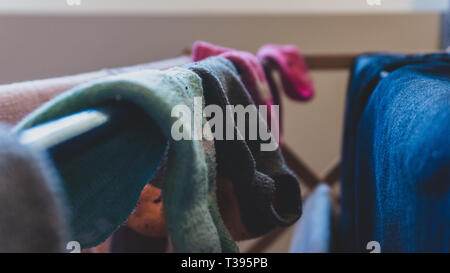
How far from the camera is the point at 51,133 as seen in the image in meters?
0.16

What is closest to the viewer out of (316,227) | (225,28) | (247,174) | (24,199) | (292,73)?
(24,199)

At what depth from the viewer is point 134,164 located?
22cm

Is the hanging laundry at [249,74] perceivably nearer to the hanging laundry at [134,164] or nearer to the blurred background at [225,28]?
the hanging laundry at [134,164]

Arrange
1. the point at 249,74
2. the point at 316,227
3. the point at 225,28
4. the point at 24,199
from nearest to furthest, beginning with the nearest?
the point at 24,199
the point at 249,74
the point at 316,227
the point at 225,28

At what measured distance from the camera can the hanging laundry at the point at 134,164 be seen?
0.19m

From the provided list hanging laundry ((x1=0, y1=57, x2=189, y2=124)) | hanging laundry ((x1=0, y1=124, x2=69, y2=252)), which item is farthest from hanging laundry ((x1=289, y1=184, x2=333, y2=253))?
hanging laundry ((x1=0, y1=124, x2=69, y2=252))

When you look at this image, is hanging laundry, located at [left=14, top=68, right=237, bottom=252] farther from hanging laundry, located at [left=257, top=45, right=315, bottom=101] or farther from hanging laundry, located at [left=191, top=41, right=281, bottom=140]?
hanging laundry, located at [left=257, top=45, right=315, bottom=101]

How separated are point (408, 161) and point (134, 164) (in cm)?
15

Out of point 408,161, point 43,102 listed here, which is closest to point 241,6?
point 43,102

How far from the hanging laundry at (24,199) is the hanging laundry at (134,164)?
4 centimetres

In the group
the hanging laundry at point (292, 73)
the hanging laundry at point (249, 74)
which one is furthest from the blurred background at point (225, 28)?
the hanging laundry at point (249, 74)

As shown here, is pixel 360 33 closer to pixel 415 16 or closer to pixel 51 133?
pixel 415 16

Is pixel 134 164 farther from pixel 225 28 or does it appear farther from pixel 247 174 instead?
pixel 225 28
